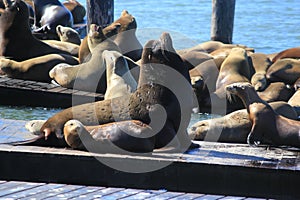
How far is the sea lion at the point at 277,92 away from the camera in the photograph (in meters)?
8.97

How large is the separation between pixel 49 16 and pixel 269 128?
733 cm

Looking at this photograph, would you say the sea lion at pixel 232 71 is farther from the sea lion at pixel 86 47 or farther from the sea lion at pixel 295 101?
the sea lion at pixel 86 47

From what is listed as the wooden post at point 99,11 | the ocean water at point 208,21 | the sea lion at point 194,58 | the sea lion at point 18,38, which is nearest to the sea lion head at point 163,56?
the sea lion at point 194,58

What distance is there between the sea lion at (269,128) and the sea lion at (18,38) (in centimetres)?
402

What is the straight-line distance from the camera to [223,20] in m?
12.7

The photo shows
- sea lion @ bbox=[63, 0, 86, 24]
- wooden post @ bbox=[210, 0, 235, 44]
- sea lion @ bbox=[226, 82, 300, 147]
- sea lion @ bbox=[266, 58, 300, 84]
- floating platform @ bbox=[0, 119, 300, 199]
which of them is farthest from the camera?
sea lion @ bbox=[63, 0, 86, 24]

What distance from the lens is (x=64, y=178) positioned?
565 cm

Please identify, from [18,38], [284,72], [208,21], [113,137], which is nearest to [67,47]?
[18,38]

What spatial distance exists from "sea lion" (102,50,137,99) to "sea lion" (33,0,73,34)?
177 inches

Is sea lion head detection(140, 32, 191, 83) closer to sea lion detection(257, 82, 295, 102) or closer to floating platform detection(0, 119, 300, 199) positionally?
floating platform detection(0, 119, 300, 199)

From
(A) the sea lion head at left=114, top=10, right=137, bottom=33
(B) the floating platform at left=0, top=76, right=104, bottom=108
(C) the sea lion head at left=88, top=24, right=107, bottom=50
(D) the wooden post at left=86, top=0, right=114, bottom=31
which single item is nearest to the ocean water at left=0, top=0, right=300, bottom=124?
(D) the wooden post at left=86, top=0, right=114, bottom=31

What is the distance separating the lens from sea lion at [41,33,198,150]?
5.92 metres

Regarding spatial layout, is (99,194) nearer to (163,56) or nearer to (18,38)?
(163,56)

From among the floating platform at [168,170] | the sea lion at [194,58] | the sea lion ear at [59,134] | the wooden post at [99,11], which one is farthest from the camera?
the wooden post at [99,11]
